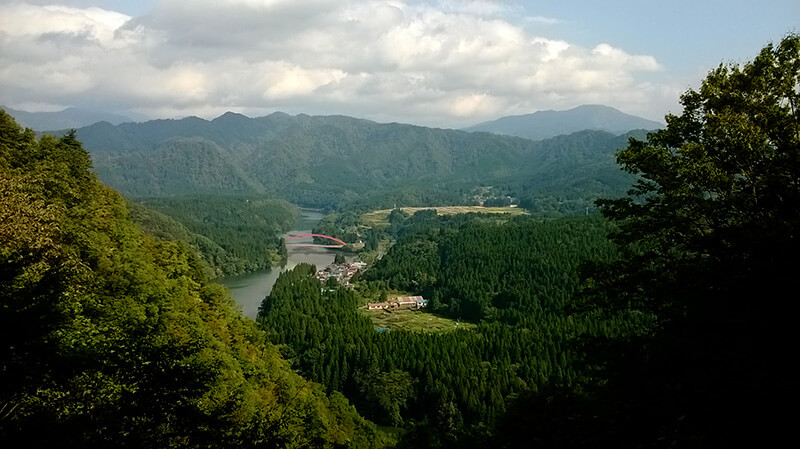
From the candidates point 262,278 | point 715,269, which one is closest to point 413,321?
point 262,278

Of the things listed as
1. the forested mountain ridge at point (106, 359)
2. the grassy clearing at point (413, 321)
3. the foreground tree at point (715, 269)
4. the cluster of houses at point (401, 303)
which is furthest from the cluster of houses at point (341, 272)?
the foreground tree at point (715, 269)

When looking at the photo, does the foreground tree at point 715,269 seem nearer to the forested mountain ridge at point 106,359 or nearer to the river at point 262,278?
the forested mountain ridge at point 106,359

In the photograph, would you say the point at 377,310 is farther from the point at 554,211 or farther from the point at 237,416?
the point at 554,211

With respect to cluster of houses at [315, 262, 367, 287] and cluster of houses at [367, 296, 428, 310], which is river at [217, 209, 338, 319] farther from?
cluster of houses at [367, 296, 428, 310]

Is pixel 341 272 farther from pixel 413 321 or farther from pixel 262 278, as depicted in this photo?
pixel 413 321

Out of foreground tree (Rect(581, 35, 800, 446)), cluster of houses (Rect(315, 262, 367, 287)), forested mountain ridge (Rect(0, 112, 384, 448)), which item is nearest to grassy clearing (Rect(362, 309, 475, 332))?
cluster of houses (Rect(315, 262, 367, 287))

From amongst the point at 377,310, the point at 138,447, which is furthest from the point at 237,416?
the point at 377,310
